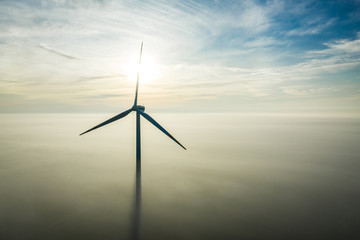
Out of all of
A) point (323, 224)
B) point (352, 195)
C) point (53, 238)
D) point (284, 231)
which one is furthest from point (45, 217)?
point (352, 195)

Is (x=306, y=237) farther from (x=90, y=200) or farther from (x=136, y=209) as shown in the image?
(x=90, y=200)

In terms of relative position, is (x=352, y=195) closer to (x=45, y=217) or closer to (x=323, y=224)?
(x=323, y=224)

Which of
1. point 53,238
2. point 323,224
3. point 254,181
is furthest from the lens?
point 254,181

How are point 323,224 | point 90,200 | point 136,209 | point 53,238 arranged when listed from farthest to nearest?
point 90,200, point 136,209, point 323,224, point 53,238

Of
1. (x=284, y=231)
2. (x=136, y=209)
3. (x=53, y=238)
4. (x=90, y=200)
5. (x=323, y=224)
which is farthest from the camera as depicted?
(x=90, y=200)

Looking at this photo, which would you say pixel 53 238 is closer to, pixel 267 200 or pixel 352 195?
pixel 267 200

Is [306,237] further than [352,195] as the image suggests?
→ No

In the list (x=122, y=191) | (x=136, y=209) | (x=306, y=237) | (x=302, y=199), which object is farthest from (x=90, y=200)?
(x=302, y=199)

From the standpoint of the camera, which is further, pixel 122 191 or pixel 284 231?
pixel 122 191

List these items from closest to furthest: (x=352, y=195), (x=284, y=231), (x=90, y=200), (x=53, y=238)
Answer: (x=53, y=238), (x=284, y=231), (x=90, y=200), (x=352, y=195)
